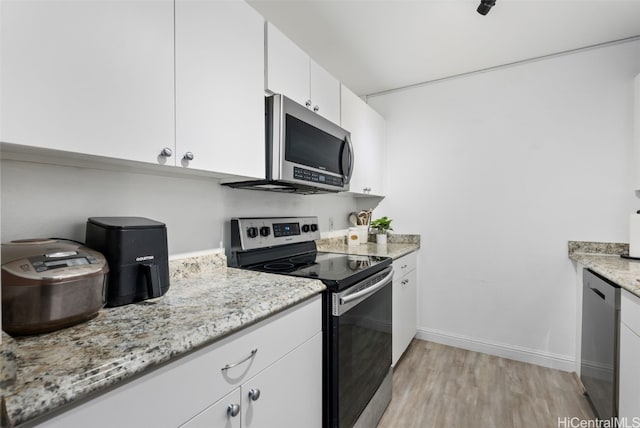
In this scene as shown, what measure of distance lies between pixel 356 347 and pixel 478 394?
1.17m

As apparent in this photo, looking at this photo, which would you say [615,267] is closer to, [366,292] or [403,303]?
[403,303]

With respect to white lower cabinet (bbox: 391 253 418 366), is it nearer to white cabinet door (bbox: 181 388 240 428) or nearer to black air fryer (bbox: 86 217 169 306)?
white cabinet door (bbox: 181 388 240 428)

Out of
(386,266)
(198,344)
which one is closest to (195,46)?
(198,344)

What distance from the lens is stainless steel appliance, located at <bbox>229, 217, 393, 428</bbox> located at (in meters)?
1.27

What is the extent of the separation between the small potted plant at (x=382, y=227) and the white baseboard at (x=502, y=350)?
91 centimetres

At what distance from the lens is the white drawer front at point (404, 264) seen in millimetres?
2190

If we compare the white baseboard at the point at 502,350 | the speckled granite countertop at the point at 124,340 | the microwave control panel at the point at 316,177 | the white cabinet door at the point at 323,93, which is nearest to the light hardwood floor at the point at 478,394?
the white baseboard at the point at 502,350

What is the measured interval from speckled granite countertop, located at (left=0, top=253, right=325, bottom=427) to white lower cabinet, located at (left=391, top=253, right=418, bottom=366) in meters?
1.21

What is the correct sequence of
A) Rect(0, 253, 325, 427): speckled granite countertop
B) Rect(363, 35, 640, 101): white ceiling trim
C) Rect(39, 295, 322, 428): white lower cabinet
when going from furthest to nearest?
Rect(363, 35, 640, 101): white ceiling trim
Rect(39, 295, 322, 428): white lower cabinet
Rect(0, 253, 325, 427): speckled granite countertop

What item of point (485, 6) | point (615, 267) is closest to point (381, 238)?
point (615, 267)

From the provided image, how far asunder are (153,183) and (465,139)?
8.04ft

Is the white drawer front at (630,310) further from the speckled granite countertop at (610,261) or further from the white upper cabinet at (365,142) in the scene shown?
the white upper cabinet at (365,142)

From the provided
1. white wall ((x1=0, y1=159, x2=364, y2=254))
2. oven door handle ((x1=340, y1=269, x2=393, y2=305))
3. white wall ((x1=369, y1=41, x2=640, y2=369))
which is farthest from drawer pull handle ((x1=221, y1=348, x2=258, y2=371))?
white wall ((x1=369, y1=41, x2=640, y2=369))

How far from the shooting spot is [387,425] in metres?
1.69
